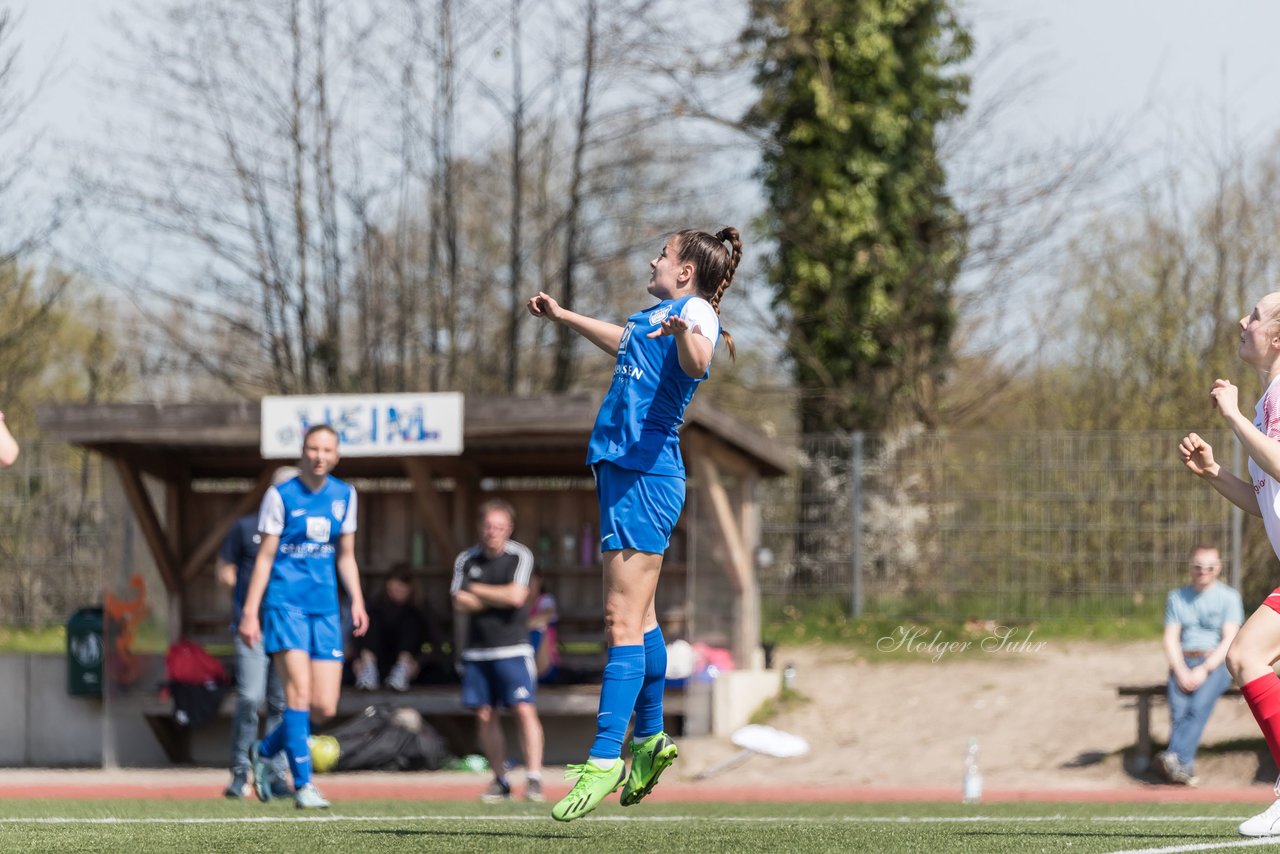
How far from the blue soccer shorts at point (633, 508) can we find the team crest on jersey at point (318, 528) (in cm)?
304

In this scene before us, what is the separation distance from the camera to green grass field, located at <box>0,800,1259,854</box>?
18.9ft

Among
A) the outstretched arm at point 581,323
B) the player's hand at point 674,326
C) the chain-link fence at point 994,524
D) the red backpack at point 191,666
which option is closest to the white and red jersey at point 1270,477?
the player's hand at point 674,326

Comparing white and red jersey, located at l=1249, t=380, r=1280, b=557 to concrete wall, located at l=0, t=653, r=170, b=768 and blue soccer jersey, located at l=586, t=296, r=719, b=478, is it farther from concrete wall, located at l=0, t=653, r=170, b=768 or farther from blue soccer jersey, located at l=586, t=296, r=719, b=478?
concrete wall, located at l=0, t=653, r=170, b=768

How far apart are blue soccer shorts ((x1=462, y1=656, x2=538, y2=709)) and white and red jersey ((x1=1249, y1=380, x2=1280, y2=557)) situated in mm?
6450

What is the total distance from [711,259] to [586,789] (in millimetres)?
1893

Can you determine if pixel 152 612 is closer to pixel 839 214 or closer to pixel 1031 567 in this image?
pixel 1031 567

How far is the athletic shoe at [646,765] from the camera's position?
5.86 meters

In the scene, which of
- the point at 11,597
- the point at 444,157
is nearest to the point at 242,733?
the point at 11,597

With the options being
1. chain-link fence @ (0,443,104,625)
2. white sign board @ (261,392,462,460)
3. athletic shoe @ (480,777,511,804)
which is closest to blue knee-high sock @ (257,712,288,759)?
athletic shoe @ (480,777,511,804)

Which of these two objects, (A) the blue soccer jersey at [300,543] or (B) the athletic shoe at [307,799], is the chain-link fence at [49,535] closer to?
(A) the blue soccer jersey at [300,543]

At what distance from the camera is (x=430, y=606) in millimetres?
16781

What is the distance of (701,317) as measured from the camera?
5695 mm

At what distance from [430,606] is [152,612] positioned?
2640mm

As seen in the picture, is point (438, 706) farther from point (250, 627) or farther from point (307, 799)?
point (307, 799)
